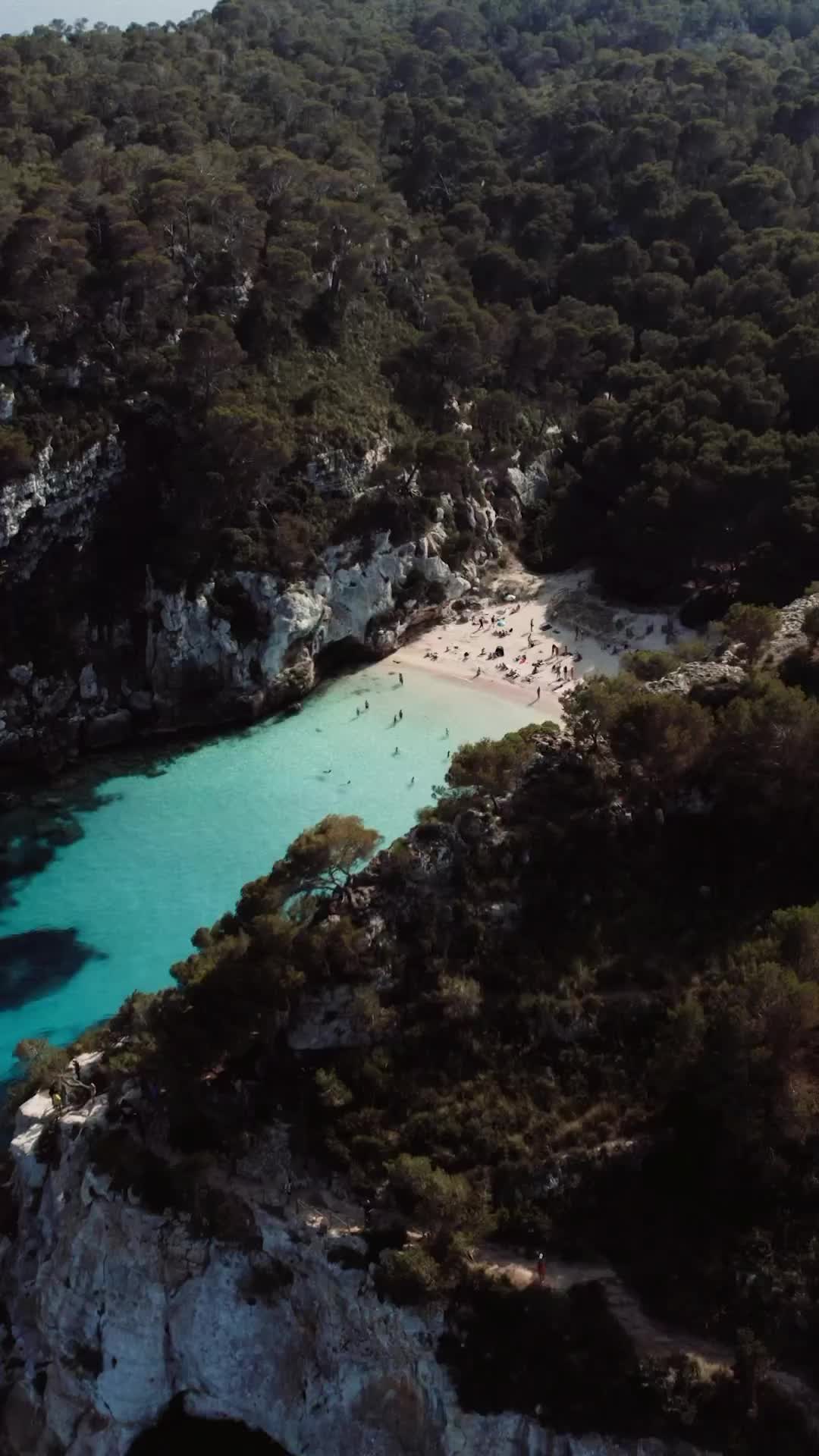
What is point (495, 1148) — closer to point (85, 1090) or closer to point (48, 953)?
point (85, 1090)

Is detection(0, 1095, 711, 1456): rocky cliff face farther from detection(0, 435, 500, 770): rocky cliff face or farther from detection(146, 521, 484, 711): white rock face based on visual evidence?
detection(146, 521, 484, 711): white rock face

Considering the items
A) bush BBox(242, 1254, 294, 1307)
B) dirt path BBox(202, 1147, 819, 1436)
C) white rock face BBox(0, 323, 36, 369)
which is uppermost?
white rock face BBox(0, 323, 36, 369)

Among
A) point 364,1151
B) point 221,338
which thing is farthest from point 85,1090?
point 221,338

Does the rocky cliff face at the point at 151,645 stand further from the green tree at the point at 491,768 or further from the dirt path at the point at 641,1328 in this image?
the dirt path at the point at 641,1328

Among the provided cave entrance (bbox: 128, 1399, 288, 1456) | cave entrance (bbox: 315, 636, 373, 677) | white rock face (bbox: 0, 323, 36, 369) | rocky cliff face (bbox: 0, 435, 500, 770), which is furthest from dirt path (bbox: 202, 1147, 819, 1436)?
white rock face (bbox: 0, 323, 36, 369)

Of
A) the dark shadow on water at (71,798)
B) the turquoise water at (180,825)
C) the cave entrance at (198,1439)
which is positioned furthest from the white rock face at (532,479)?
the cave entrance at (198,1439)

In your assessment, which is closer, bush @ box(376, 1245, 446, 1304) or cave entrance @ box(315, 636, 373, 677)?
bush @ box(376, 1245, 446, 1304)

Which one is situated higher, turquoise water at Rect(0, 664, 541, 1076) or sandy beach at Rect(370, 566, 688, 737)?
sandy beach at Rect(370, 566, 688, 737)
